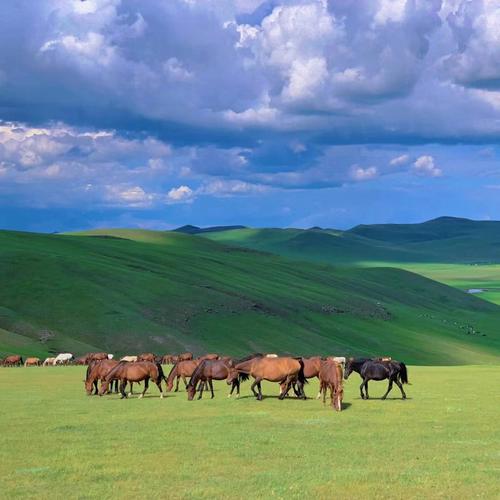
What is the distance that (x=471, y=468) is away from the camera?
736 inches

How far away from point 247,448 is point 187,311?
90552mm

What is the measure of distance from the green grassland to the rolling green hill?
51.6 meters

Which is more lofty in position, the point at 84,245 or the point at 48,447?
the point at 84,245

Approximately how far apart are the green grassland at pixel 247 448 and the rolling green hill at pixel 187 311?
2032 inches

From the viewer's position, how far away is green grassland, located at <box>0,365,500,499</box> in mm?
16953

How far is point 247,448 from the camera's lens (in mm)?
21391

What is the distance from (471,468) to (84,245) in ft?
481

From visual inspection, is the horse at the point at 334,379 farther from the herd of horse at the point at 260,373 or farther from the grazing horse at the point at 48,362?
the grazing horse at the point at 48,362

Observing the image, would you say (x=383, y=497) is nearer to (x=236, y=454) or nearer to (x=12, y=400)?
(x=236, y=454)

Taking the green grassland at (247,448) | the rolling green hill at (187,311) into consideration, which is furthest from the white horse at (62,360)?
the green grassland at (247,448)

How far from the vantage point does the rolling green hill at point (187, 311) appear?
97.7 m

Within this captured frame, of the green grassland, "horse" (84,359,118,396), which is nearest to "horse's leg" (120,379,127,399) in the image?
the green grassland

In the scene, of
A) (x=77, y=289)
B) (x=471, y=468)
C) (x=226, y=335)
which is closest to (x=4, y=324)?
(x=77, y=289)

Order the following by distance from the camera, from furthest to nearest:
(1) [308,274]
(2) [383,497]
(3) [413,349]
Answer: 1. (1) [308,274]
2. (3) [413,349]
3. (2) [383,497]
